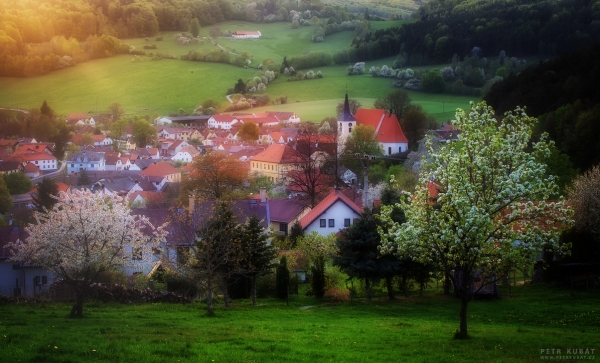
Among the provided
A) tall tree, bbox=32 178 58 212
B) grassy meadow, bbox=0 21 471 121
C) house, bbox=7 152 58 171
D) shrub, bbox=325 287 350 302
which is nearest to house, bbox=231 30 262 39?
grassy meadow, bbox=0 21 471 121

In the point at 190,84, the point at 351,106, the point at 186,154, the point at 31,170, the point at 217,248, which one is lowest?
the point at 217,248

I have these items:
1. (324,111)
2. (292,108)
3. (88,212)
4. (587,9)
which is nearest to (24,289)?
(88,212)

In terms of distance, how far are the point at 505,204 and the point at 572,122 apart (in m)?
31.1

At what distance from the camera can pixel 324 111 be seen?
5269 cm

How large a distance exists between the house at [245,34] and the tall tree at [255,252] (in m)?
29.7

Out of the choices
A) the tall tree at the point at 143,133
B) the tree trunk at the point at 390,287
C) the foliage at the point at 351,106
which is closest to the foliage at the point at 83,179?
the tall tree at the point at 143,133

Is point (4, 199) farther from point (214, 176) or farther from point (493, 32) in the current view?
point (493, 32)

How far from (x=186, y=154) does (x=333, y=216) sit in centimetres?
1477

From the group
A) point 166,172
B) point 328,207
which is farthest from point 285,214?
point 166,172

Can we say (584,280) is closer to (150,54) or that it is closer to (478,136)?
(478,136)

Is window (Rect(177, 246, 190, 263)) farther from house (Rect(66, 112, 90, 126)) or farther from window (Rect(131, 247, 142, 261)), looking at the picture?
house (Rect(66, 112, 90, 126))

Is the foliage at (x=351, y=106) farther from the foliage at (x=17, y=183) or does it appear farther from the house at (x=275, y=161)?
the foliage at (x=17, y=183)

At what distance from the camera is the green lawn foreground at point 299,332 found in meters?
10.0

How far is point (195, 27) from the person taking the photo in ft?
140
